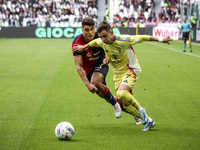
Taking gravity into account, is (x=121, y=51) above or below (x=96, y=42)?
below

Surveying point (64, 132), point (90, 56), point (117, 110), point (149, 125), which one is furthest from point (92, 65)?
point (64, 132)

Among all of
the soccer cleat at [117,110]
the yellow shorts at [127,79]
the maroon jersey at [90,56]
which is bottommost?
the soccer cleat at [117,110]

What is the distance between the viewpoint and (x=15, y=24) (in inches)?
1710

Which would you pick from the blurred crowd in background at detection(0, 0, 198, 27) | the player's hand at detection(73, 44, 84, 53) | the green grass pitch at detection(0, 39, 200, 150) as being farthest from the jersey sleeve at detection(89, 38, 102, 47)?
the blurred crowd in background at detection(0, 0, 198, 27)

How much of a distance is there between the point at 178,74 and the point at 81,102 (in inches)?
234

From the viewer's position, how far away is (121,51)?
646cm

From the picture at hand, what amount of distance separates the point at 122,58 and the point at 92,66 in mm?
1066

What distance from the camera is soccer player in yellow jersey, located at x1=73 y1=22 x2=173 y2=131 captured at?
616 centimetres

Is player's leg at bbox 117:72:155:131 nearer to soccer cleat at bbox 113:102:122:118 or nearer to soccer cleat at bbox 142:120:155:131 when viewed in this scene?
soccer cleat at bbox 142:120:155:131

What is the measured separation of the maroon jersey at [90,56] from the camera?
23.4 ft

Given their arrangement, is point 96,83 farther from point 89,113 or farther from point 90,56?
point 89,113

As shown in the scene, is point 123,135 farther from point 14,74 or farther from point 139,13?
point 139,13

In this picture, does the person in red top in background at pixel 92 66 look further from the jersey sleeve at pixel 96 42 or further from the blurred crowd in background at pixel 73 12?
the blurred crowd in background at pixel 73 12

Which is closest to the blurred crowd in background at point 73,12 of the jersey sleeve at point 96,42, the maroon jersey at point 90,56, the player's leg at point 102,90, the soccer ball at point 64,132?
the maroon jersey at point 90,56
